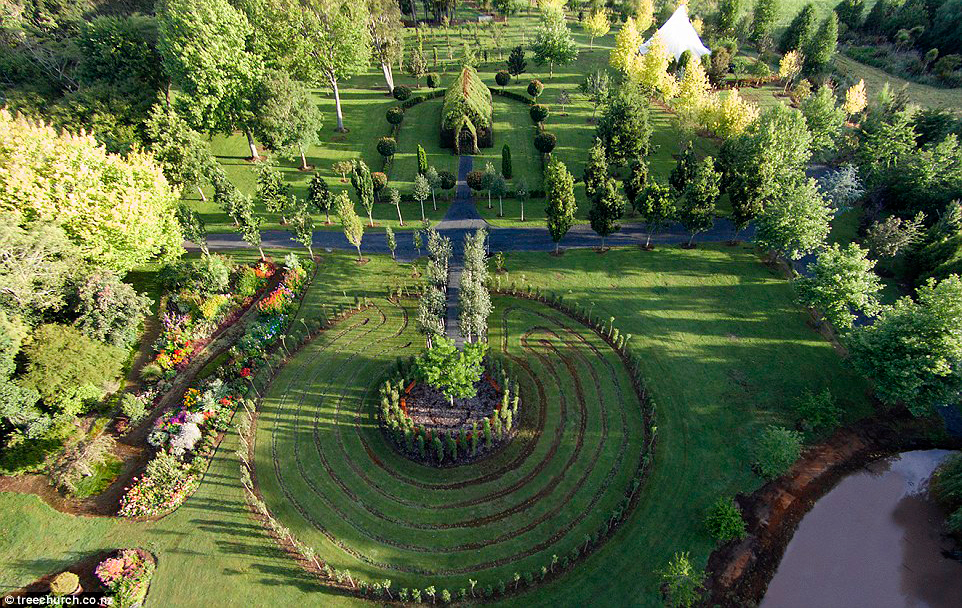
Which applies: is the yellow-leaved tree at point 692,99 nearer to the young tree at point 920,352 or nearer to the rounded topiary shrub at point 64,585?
the young tree at point 920,352

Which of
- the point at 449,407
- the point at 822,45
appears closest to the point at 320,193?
the point at 449,407

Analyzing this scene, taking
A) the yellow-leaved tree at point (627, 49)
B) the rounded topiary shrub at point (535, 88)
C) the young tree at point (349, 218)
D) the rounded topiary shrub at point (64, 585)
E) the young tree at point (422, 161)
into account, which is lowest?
the rounded topiary shrub at point (64, 585)

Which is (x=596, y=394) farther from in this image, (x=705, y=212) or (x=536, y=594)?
(x=705, y=212)

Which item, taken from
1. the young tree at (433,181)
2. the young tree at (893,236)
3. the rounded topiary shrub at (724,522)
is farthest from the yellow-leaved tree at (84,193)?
the young tree at (893,236)

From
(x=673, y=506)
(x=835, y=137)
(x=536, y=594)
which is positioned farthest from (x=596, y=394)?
(x=835, y=137)

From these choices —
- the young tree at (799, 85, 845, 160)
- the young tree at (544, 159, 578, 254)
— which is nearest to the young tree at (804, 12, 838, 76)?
the young tree at (799, 85, 845, 160)

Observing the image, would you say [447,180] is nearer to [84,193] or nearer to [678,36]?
[84,193]

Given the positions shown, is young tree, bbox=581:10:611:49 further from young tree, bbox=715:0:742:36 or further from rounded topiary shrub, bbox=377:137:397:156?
rounded topiary shrub, bbox=377:137:397:156
